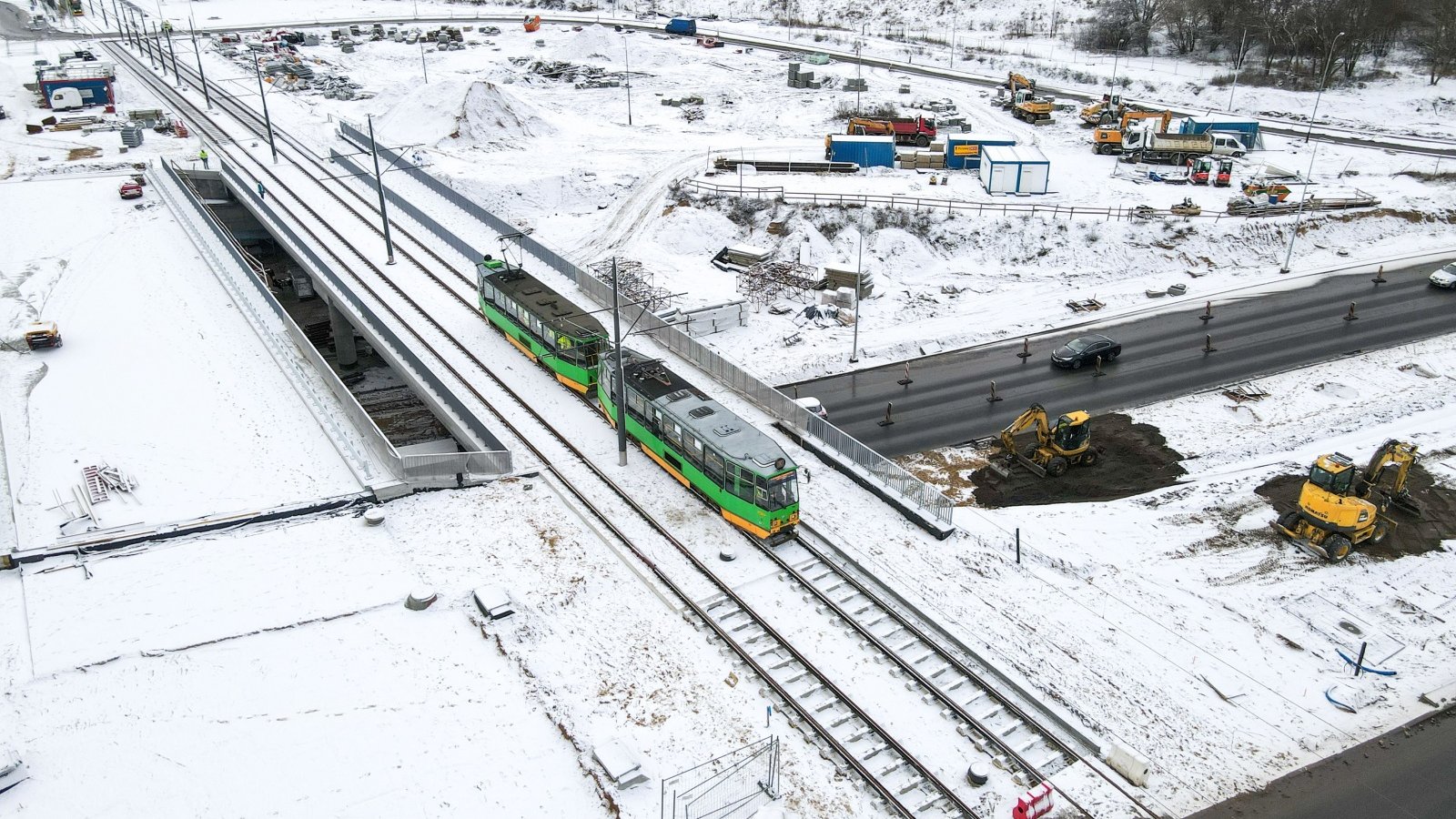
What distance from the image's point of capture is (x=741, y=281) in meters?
51.4

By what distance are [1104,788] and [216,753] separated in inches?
782

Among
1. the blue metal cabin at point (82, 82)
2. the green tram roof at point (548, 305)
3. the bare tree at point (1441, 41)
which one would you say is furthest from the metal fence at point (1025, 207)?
the blue metal cabin at point (82, 82)

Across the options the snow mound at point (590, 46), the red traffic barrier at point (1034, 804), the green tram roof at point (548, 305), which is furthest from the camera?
the snow mound at point (590, 46)

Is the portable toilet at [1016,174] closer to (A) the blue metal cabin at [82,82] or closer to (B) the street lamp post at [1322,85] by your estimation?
(B) the street lamp post at [1322,85]

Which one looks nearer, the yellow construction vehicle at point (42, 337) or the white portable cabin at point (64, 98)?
the yellow construction vehicle at point (42, 337)

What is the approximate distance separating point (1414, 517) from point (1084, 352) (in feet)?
46.8

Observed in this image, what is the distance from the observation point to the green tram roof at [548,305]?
37156 mm

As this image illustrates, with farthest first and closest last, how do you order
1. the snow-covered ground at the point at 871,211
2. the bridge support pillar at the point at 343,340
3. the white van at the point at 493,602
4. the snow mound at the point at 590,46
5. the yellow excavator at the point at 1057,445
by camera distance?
the snow mound at the point at 590,46
the bridge support pillar at the point at 343,340
the snow-covered ground at the point at 871,211
the yellow excavator at the point at 1057,445
the white van at the point at 493,602

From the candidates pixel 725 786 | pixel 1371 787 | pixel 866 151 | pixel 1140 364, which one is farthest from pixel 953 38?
pixel 725 786

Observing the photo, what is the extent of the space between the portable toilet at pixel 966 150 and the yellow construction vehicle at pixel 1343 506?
3829 cm

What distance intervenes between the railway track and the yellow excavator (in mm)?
12061

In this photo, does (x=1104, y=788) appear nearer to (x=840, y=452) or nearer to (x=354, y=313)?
(x=840, y=452)

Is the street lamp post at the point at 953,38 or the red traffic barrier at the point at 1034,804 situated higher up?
the street lamp post at the point at 953,38

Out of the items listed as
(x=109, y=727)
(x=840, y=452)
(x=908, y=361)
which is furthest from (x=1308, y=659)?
(x=109, y=727)
